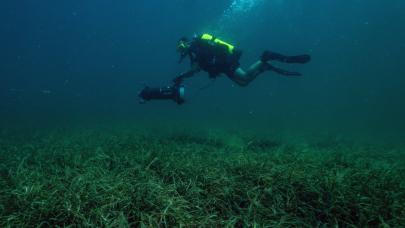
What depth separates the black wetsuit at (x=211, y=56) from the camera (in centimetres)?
922

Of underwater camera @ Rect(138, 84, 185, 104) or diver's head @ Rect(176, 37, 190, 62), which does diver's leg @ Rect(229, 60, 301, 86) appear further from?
underwater camera @ Rect(138, 84, 185, 104)

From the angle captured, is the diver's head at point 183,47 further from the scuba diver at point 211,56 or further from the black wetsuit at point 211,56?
the black wetsuit at point 211,56

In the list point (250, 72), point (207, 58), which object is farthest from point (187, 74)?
point (250, 72)

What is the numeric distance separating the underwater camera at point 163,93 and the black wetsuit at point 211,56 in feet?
3.85

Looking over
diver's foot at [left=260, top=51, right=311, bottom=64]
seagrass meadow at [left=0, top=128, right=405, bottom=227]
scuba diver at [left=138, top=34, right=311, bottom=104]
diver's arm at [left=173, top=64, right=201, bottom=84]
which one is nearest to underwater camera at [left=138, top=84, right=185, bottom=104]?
scuba diver at [left=138, top=34, right=311, bottom=104]

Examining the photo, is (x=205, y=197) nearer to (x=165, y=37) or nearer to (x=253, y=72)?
(x=253, y=72)

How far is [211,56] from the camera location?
9250mm

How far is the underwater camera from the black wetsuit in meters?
1.17

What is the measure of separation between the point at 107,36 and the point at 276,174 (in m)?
133

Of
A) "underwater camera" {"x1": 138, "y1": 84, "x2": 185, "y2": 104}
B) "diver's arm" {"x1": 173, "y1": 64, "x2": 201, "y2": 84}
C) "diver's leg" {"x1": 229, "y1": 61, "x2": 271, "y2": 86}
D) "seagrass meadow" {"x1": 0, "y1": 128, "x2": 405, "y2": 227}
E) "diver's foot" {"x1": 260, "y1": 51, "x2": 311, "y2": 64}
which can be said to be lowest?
"seagrass meadow" {"x1": 0, "y1": 128, "x2": 405, "y2": 227}

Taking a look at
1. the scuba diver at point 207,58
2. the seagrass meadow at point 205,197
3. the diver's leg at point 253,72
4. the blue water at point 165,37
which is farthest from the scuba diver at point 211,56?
the blue water at point 165,37

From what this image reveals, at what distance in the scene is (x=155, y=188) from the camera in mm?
3717

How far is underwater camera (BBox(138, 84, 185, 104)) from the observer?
878 cm

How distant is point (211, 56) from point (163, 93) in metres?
1.90
